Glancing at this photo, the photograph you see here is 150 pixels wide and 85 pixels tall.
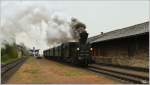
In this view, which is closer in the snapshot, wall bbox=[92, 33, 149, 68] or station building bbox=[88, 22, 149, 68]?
station building bbox=[88, 22, 149, 68]

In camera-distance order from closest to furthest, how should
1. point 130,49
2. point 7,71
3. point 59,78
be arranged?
point 59,78 < point 130,49 < point 7,71

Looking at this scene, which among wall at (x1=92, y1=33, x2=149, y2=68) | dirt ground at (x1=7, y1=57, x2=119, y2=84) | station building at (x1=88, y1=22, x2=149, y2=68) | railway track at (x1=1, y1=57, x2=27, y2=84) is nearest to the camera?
dirt ground at (x1=7, y1=57, x2=119, y2=84)

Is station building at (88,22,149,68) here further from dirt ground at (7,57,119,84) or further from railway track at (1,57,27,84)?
railway track at (1,57,27,84)

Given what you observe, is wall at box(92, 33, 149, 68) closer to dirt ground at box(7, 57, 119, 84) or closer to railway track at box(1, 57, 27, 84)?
dirt ground at box(7, 57, 119, 84)

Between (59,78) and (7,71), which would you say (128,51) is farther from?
(7,71)

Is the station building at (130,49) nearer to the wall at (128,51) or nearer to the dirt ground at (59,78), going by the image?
the wall at (128,51)

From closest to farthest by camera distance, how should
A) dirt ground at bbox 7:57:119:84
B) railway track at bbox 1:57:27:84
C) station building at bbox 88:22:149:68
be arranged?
dirt ground at bbox 7:57:119:84, railway track at bbox 1:57:27:84, station building at bbox 88:22:149:68

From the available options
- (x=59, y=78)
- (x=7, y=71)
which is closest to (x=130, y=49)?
(x=59, y=78)

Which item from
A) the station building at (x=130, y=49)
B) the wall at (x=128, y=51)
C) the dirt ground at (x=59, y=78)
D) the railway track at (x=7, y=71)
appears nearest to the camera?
the dirt ground at (x=59, y=78)

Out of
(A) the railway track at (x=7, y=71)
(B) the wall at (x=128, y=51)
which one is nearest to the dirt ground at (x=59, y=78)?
(A) the railway track at (x=7, y=71)

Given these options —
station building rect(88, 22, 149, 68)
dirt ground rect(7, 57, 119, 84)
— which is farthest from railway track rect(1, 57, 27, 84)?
station building rect(88, 22, 149, 68)

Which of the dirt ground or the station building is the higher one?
A: the station building

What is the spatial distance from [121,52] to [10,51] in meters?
54.9

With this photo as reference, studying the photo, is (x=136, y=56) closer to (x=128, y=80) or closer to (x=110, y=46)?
(x=110, y=46)
